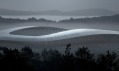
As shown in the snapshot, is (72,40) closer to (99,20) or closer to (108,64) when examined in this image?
(108,64)

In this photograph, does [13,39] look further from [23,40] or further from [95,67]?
[95,67]

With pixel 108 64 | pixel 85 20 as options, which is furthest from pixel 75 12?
pixel 108 64

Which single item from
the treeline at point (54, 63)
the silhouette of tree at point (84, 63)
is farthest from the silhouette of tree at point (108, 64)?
the silhouette of tree at point (84, 63)

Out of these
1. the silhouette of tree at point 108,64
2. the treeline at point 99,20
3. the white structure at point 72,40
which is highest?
the treeline at point 99,20

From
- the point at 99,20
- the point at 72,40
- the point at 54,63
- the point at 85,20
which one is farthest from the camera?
the point at 85,20

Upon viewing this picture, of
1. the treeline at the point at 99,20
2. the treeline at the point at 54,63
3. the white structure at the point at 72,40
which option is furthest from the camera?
the treeline at the point at 99,20

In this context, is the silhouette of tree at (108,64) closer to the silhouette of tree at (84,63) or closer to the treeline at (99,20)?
the silhouette of tree at (84,63)

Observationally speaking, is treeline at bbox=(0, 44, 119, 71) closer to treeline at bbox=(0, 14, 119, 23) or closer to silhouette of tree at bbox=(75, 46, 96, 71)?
silhouette of tree at bbox=(75, 46, 96, 71)

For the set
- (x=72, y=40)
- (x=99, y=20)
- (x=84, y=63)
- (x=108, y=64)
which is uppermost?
(x=99, y=20)

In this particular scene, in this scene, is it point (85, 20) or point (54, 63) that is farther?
point (85, 20)

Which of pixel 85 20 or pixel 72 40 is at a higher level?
pixel 85 20

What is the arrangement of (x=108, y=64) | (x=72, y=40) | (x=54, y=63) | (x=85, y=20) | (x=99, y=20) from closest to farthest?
(x=54, y=63), (x=108, y=64), (x=72, y=40), (x=99, y=20), (x=85, y=20)
